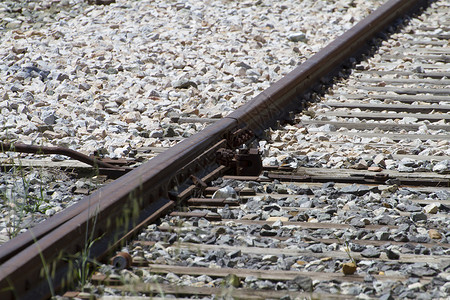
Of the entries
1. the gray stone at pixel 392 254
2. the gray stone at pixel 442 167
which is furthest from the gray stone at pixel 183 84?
the gray stone at pixel 392 254

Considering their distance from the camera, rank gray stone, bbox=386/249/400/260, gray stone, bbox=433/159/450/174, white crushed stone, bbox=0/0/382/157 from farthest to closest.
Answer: white crushed stone, bbox=0/0/382/157 → gray stone, bbox=433/159/450/174 → gray stone, bbox=386/249/400/260

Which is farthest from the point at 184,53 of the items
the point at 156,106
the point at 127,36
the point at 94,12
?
the point at 94,12

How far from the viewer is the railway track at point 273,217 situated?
2.68m

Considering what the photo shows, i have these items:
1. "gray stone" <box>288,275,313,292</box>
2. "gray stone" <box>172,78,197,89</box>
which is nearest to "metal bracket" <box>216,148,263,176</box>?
"gray stone" <box>288,275,313,292</box>

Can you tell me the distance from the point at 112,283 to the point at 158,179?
2.93 ft

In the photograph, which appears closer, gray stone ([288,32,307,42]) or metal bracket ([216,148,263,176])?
metal bracket ([216,148,263,176])

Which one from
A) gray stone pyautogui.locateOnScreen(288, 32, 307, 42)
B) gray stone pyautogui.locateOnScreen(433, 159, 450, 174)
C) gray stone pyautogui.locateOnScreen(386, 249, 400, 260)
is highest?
gray stone pyautogui.locateOnScreen(288, 32, 307, 42)

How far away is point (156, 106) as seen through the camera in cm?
547

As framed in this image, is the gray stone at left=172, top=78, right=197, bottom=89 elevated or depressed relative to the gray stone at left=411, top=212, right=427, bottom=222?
elevated

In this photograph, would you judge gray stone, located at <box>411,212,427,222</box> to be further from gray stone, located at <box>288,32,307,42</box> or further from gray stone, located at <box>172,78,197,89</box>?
gray stone, located at <box>288,32,307,42</box>

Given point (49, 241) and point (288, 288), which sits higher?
point (49, 241)

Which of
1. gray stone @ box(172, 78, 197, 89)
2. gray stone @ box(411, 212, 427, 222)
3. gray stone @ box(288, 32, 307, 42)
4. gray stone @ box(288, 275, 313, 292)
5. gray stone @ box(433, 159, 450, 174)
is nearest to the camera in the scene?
gray stone @ box(288, 275, 313, 292)

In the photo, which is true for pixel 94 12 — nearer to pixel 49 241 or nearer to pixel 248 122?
pixel 248 122

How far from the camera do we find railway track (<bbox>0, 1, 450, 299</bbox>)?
8.79 ft
